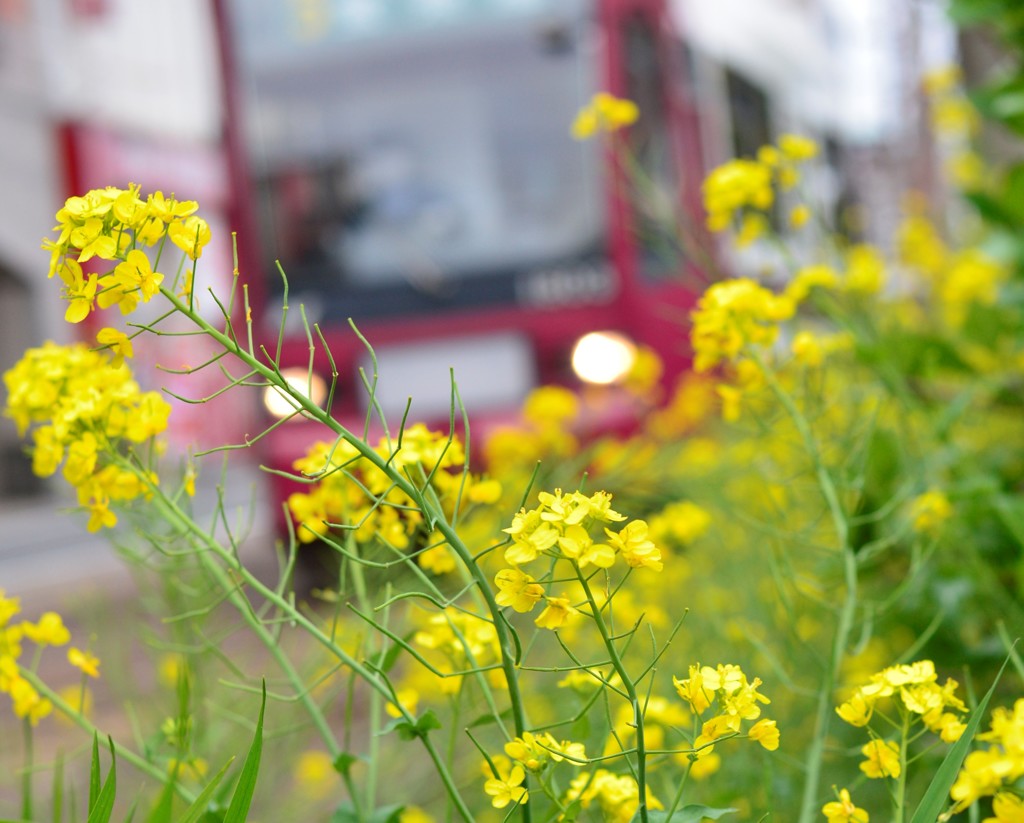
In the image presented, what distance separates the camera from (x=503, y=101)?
5.65 m

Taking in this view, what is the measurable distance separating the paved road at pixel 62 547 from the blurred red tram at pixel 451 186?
3.00ft

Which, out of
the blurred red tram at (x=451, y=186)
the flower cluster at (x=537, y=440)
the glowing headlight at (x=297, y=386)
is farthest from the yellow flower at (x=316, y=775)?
the blurred red tram at (x=451, y=186)

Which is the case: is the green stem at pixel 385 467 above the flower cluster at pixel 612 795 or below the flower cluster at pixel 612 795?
above

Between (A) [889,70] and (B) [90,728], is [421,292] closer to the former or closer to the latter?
(B) [90,728]

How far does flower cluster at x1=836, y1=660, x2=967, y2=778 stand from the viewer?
93 centimetres

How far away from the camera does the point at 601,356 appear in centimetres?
562

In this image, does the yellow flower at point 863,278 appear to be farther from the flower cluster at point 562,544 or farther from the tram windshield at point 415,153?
the tram windshield at point 415,153

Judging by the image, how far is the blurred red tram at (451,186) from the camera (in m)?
5.61

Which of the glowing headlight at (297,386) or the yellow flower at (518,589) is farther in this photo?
the glowing headlight at (297,386)

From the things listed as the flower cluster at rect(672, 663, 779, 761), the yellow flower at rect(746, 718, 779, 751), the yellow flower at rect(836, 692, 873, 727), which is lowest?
the yellow flower at rect(836, 692, 873, 727)

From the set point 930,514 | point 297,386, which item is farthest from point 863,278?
point 297,386

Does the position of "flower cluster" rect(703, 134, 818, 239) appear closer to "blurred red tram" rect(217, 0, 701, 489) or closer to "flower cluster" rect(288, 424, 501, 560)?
"flower cluster" rect(288, 424, 501, 560)

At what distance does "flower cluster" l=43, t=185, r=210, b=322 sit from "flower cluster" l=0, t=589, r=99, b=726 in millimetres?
358

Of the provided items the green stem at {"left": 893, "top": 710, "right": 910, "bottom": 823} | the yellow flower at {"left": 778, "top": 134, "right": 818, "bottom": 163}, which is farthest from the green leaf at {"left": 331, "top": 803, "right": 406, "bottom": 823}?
the yellow flower at {"left": 778, "top": 134, "right": 818, "bottom": 163}
